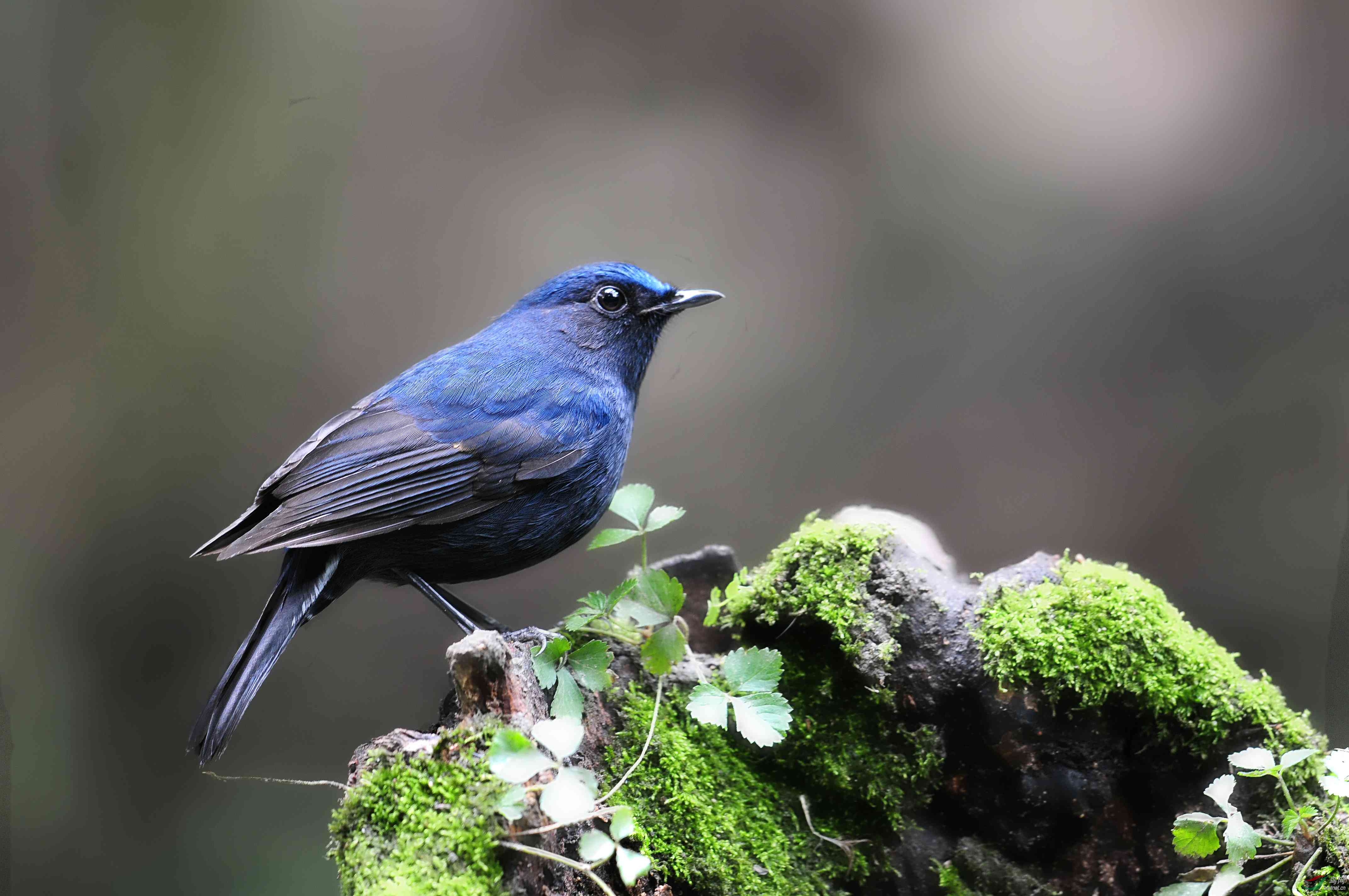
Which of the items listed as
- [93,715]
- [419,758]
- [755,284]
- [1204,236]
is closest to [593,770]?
[419,758]

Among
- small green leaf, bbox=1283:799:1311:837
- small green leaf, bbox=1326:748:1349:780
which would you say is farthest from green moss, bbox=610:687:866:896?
small green leaf, bbox=1326:748:1349:780

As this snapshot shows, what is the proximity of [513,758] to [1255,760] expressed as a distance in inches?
62.0

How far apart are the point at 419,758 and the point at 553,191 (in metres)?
2.81

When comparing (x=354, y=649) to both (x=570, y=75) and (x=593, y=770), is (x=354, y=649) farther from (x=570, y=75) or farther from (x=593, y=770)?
(x=570, y=75)

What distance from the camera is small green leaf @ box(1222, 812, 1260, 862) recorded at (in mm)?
1817

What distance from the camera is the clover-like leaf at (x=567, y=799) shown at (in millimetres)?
1521

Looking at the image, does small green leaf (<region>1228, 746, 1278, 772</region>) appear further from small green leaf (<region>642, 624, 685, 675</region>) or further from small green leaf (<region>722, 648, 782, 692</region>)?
small green leaf (<region>642, 624, 685, 675</region>)

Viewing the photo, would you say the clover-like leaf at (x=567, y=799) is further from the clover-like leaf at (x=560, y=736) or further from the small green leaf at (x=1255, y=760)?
the small green leaf at (x=1255, y=760)

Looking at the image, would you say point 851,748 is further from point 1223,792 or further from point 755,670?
point 1223,792

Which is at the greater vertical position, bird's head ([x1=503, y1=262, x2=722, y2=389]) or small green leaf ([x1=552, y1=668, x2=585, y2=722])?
bird's head ([x1=503, y1=262, x2=722, y2=389])

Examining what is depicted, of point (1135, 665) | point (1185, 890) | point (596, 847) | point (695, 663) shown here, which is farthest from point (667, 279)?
point (1185, 890)

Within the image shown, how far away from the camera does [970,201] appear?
4184mm

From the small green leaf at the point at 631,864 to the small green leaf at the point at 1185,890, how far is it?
3.96ft

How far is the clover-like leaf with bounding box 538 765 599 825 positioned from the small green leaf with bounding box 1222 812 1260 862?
133 centimetres
